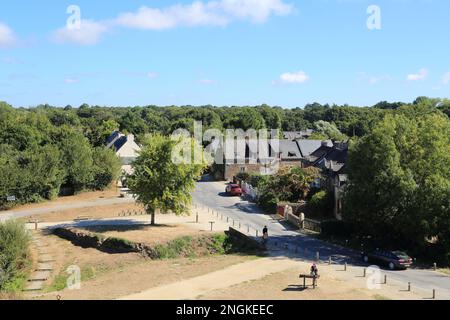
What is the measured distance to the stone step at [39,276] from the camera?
103ft

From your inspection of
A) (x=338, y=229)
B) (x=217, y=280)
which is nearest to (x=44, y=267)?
(x=217, y=280)

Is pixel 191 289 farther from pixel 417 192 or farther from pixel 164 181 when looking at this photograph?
pixel 417 192

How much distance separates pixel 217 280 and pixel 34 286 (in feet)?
37.8

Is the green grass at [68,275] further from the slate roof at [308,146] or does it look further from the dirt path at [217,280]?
the slate roof at [308,146]

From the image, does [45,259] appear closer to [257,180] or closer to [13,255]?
[13,255]

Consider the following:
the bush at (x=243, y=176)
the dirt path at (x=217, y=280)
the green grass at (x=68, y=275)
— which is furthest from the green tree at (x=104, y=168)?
the dirt path at (x=217, y=280)

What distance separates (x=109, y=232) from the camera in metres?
38.6

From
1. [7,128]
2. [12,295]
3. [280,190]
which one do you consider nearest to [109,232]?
[12,295]

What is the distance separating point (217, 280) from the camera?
28.0 m

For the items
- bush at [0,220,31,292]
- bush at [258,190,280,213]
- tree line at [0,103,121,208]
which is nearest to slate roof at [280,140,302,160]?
bush at [258,190,280,213]

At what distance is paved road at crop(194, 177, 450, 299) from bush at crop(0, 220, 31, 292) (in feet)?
56.2

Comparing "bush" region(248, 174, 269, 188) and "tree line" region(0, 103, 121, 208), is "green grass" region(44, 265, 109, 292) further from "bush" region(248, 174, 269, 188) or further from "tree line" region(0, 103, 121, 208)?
"tree line" region(0, 103, 121, 208)

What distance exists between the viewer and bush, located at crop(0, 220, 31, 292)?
30.5 meters

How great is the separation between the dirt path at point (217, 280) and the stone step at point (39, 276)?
30.6ft
